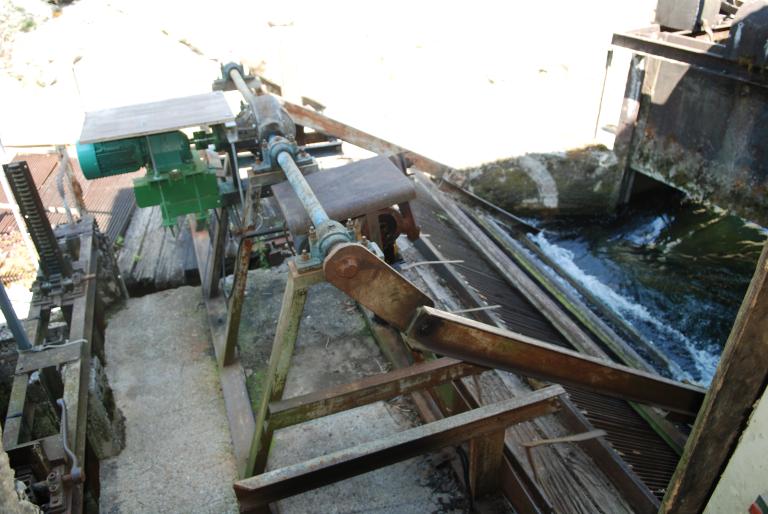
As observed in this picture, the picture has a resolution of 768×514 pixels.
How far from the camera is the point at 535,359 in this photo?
2701 millimetres

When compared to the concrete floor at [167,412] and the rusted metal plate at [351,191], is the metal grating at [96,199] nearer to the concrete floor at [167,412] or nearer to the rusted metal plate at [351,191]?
the concrete floor at [167,412]

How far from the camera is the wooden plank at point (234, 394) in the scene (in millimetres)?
3707

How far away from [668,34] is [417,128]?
412cm

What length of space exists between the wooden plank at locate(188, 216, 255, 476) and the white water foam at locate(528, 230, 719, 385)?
175 inches

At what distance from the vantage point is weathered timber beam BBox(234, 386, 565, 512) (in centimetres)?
260

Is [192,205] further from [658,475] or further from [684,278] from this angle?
[684,278]

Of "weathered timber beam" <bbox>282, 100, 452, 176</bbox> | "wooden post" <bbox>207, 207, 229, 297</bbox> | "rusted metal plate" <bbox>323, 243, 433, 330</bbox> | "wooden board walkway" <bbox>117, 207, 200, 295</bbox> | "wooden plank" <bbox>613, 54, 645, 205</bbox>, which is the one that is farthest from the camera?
"wooden plank" <bbox>613, 54, 645, 205</bbox>

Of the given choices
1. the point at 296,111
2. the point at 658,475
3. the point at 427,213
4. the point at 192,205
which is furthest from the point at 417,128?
the point at 658,475

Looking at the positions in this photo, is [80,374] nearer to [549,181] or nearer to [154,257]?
[154,257]

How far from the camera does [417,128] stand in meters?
10.3

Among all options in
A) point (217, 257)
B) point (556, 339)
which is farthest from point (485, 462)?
point (217, 257)

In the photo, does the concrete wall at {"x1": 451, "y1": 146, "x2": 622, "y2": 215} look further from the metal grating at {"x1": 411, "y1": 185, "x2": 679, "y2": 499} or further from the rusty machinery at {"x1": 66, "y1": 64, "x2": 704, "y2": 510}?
the rusty machinery at {"x1": 66, "y1": 64, "x2": 704, "y2": 510}

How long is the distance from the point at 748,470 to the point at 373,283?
1.48 m

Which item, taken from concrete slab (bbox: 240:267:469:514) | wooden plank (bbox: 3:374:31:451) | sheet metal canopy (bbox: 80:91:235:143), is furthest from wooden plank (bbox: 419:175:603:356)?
wooden plank (bbox: 3:374:31:451)
